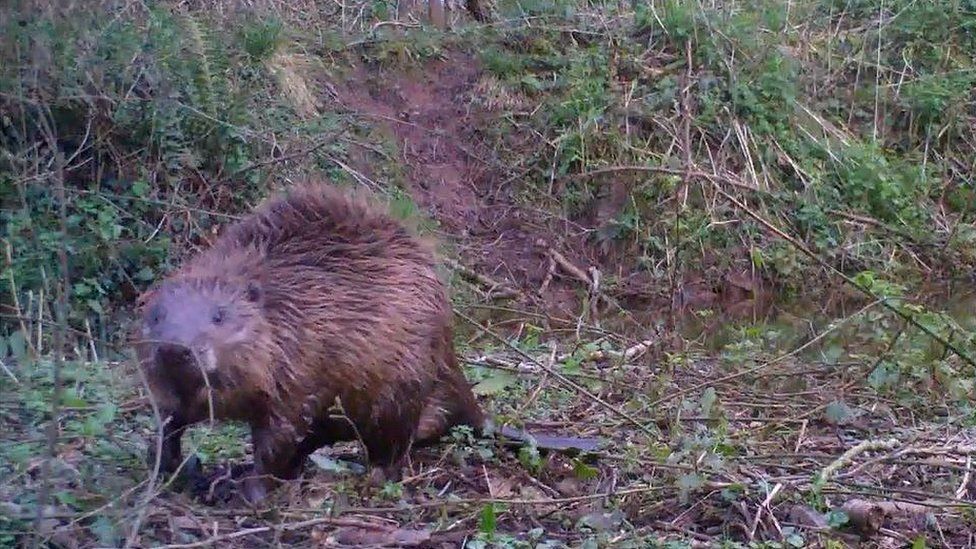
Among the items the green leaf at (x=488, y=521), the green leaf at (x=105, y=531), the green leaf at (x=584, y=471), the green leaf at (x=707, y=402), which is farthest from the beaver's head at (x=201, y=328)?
the green leaf at (x=707, y=402)

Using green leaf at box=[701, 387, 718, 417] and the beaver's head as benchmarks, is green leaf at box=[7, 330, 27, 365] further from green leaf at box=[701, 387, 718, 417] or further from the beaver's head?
green leaf at box=[701, 387, 718, 417]

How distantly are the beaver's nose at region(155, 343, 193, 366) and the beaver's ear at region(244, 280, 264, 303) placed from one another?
0.32m

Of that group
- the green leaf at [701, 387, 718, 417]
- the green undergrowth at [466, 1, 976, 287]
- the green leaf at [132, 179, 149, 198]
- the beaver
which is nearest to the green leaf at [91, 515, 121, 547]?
the beaver

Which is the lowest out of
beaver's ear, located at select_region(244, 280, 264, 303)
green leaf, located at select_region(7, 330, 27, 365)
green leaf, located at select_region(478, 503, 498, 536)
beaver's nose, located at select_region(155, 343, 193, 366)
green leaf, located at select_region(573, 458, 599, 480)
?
green leaf, located at select_region(573, 458, 599, 480)

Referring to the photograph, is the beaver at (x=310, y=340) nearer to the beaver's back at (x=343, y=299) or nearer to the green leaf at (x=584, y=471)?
the beaver's back at (x=343, y=299)

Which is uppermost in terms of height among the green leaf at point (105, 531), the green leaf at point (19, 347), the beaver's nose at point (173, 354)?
the beaver's nose at point (173, 354)

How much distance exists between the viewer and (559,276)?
7.11m

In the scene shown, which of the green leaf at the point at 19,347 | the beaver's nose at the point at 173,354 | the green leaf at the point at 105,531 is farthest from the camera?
the green leaf at the point at 19,347

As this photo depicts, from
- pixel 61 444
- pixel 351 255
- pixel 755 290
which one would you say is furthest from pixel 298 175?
pixel 61 444

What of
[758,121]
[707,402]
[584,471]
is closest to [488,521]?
[584,471]

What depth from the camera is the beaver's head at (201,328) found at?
306 cm

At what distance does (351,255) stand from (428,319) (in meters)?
0.27

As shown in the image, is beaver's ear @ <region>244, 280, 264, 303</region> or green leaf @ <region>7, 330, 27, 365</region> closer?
beaver's ear @ <region>244, 280, 264, 303</region>

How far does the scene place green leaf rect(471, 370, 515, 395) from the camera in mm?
4352
